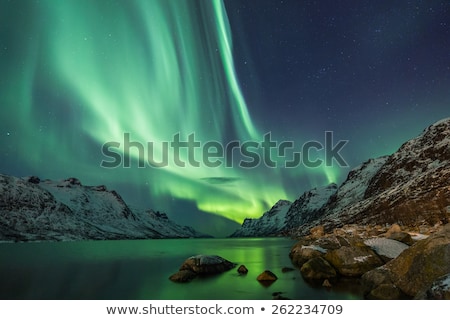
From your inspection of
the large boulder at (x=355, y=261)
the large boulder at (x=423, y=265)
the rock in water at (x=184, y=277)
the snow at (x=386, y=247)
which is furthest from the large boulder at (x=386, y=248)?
the rock in water at (x=184, y=277)

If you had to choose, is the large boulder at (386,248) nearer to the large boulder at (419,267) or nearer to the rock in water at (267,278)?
the large boulder at (419,267)

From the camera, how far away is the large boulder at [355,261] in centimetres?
2739

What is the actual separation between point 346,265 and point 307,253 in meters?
10.1

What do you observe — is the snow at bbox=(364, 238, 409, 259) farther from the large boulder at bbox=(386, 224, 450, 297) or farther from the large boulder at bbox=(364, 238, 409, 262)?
the large boulder at bbox=(386, 224, 450, 297)

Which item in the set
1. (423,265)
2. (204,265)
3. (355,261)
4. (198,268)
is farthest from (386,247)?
(198,268)

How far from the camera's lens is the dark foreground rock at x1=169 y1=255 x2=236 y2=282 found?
99.3 ft

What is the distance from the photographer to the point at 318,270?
28969 millimetres

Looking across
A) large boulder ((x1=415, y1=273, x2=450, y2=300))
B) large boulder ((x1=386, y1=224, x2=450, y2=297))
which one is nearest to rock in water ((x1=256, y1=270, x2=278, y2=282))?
large boulder ((x1=386, y1=224, x2=450, y2=297))

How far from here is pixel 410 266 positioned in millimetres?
18812

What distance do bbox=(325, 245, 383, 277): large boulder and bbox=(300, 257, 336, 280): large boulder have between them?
0.57m

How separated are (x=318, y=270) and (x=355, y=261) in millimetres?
3102

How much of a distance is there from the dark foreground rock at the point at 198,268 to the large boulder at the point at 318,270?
29.0 feet

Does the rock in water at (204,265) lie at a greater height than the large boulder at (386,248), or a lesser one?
greater
